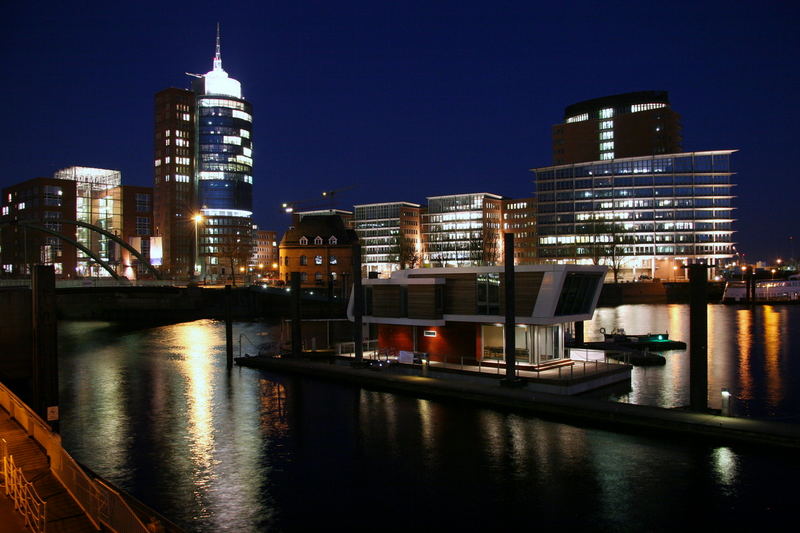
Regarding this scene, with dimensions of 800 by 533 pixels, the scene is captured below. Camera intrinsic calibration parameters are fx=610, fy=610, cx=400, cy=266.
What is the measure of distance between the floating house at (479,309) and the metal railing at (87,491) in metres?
24.2

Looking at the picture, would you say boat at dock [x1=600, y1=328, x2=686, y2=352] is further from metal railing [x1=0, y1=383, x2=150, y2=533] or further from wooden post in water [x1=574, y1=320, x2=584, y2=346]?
metal railing [x1=0, y1=383, x2=150, y2=533]

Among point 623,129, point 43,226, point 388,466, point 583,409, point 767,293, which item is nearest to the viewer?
point 388,466

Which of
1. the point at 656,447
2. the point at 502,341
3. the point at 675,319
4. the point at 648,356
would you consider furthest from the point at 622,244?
the point at 656,447

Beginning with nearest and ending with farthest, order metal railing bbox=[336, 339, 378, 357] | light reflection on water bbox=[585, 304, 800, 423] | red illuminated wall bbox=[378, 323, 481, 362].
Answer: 1. light reflection on water bbox=[585, 304, 800, 423]
2. red illuminated wall bbox=[378, 323, 481, 362]
3. metal railing bbox=[336, 339, 378, 357]

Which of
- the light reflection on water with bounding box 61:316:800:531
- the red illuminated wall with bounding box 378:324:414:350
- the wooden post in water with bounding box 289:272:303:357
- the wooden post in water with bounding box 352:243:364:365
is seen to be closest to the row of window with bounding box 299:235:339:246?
the wooden post in water with bounding box 289:272:303:357

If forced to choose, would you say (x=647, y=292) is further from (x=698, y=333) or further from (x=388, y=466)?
(x=388, y=466)

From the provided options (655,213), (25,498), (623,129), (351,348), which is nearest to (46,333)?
(25,498)

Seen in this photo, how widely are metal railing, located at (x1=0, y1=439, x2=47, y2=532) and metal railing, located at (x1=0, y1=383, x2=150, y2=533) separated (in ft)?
2.64

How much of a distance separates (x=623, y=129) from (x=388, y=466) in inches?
7284

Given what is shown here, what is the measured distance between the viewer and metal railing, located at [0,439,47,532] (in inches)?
467

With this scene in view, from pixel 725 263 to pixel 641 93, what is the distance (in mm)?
58056

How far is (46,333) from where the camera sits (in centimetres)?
1983

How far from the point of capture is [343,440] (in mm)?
27062

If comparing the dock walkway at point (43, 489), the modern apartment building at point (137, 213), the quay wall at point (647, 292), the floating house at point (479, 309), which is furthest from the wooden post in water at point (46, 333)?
the modern apartment building at point (137, 213)
